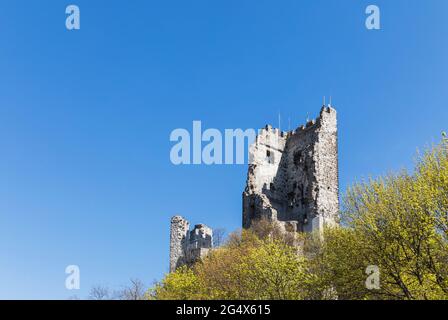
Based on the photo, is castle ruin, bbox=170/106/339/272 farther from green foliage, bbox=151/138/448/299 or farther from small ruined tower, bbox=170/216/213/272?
green foliage, bbox=151/138/448/299

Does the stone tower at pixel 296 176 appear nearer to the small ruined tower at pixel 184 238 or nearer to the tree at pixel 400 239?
the small ruined tower at pixel 184 238

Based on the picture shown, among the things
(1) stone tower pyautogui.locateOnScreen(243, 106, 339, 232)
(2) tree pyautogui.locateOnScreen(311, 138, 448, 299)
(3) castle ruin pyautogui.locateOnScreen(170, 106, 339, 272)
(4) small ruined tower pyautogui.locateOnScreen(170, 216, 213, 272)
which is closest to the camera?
(2) tree pyautogui.locateOnScreen(311, 138, 448, 299)

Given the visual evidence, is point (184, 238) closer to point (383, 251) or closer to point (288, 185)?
point (288, 185)

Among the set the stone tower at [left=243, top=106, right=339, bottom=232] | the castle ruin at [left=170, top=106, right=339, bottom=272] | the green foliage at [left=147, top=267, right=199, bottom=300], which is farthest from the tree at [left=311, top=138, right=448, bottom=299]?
the castle ruin at [left=170, top=106, right=339, bottom=272]

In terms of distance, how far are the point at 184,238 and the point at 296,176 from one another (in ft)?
51.1

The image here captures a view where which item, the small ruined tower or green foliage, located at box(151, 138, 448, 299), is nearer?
Result: green foliage, located at box(151, 138, 448, 299)

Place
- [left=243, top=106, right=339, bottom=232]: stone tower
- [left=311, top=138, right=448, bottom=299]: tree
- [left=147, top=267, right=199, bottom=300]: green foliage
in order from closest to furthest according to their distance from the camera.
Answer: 1. [left=311, top=138, right=448, bottom=299]: tree
2. [left=147, top=267, right=199, bottom=300]: green foliage
3. [left=243, top=106, right=339, bottom=232]: stone tower

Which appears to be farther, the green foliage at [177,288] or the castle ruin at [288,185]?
the castle ruin at [288,185]

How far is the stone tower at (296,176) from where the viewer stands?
63.6 m

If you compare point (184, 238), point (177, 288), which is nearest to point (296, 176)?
point (184, 238)

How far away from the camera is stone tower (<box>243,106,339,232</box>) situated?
63.6 m

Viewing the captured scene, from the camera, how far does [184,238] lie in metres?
69.6

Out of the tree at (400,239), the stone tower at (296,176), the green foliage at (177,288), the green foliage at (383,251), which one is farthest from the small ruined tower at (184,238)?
the tree at (400,239)
